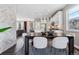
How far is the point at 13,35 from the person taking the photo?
4.43 metres

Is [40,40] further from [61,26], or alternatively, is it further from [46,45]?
[61,26]

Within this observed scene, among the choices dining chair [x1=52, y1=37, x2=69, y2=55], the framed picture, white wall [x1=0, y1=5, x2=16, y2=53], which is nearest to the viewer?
white wall [x1=0, y1=5, x2=16, y2=53]

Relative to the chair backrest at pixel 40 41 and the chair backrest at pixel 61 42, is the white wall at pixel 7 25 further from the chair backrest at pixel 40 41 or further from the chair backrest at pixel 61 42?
the chair backrest at pixel 61 42

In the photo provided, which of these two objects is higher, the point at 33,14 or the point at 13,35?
the point at 33,14

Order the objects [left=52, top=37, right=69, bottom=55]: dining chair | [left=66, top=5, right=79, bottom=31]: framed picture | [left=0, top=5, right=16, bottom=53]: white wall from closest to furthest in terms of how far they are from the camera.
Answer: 1. [left=0, top=5, right=16, bottom=53]: white wall
2. [left=66, top=5, right=79, bottom=31]: framed picture
3. [left=52, top=37, right=69, bottom=55]: dining chair

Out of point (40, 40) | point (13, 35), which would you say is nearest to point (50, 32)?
point (40, 40)

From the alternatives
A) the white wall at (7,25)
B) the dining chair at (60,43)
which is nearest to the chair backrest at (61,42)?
the dining chair at (60,43)

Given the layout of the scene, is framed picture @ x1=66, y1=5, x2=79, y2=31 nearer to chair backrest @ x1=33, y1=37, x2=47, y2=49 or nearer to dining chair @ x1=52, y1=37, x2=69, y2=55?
dining chair @ x1=52, y1=37, x2=69, y2=55

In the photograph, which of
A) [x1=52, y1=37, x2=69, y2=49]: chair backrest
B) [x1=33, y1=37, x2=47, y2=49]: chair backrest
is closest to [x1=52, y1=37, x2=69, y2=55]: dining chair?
[x1=52, y1=37, x2=69, y2=49]: chair backrest

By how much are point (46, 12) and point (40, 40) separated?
1.00 metres

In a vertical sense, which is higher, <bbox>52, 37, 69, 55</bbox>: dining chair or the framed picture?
the framed picture

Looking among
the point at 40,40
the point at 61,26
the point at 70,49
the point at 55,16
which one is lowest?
the point at 70,49
